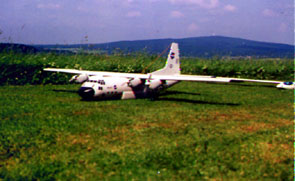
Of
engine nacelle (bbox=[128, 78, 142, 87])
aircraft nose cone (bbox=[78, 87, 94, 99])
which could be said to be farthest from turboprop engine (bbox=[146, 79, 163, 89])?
aircraft nose cone (bbox=[78, 87, 94, 99])

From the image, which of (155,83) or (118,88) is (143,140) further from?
(155,83)

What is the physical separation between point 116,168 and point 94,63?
26.6 meters

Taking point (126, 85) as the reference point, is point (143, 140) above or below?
below

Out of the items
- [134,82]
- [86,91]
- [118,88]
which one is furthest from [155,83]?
[86,91]

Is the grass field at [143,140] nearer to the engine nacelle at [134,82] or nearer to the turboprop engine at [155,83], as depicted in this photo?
the engine nacelle at [134,82]

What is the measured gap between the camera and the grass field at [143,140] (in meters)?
8.33

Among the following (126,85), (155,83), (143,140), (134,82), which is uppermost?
(134,82)

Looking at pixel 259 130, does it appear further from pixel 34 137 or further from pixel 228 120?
pixel 34 137

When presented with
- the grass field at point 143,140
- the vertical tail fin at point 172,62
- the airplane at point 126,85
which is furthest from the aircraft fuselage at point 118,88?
the vertical tail fin at point 172,62

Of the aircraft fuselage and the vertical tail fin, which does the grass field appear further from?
the vertical tail fin

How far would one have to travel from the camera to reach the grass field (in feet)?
27.3

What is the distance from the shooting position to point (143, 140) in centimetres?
1108

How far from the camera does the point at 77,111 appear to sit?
16.0m

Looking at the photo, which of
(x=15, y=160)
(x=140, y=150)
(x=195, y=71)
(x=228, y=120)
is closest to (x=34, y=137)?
(x=15, y=160)
